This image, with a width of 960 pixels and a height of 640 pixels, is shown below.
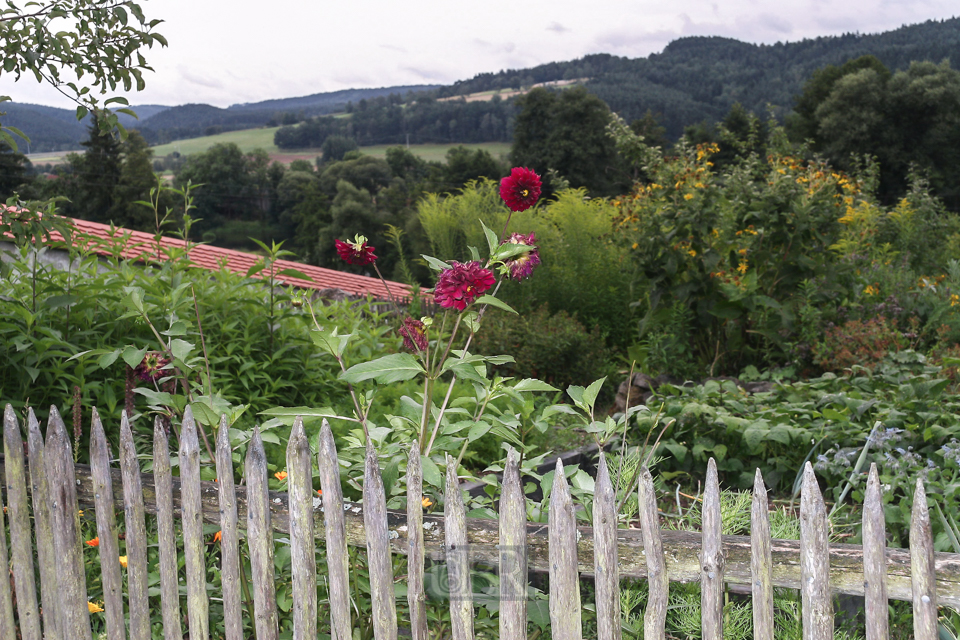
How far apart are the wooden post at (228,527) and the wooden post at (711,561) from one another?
3.83ft

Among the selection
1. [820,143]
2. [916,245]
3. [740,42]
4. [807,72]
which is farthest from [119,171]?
[740,42]

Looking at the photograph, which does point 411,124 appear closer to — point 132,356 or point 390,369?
point 132,356

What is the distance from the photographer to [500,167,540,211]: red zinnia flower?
6.77 ft

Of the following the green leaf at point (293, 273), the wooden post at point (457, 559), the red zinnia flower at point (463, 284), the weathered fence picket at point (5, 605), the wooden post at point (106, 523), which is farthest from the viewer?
the green leaf at point (293, 273)

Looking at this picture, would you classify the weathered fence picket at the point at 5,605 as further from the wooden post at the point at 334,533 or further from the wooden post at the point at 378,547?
the wooden post at the point at 378,547

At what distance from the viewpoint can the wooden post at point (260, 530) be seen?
1.76m

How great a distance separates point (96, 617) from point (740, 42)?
2575 inches

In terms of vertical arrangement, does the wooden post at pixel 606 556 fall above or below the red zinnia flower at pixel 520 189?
below

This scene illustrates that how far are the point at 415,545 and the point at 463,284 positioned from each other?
62cm

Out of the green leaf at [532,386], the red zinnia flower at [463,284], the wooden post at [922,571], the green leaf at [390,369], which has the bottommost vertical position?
the wooden post at [922,571]

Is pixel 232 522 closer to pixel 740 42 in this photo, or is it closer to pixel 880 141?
pixel 880 141

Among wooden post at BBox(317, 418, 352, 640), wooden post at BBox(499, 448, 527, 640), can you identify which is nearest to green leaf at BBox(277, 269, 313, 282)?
wooden post at BBox(317, 418, 352, 640)

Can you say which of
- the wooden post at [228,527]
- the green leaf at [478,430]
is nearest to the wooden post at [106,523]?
the wooden post at [228,527]

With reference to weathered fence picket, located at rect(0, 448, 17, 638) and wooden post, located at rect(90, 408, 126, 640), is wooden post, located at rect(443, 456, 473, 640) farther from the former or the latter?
weathered fence picket, located at rect(0, 448, 17, 638)
